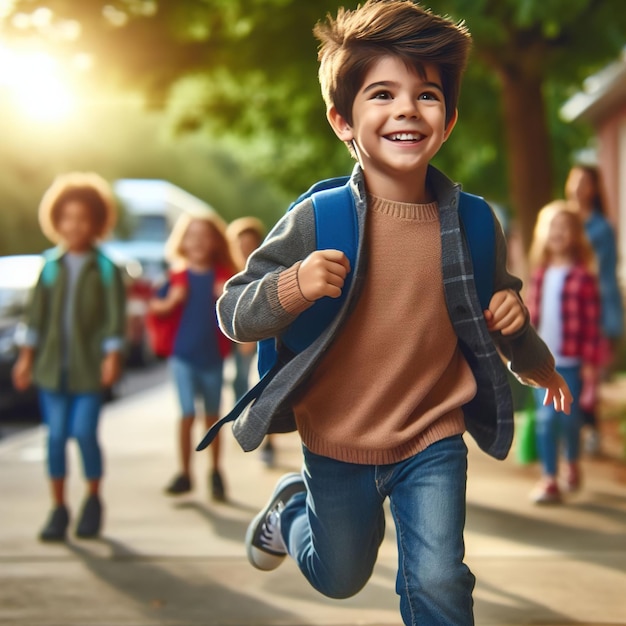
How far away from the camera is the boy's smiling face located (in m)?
3.16

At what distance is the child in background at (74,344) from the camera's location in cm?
601

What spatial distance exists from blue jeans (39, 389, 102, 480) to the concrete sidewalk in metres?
0.37

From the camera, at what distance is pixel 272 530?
4031 millimetres

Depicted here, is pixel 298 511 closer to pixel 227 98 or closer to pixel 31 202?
pixel 227 98

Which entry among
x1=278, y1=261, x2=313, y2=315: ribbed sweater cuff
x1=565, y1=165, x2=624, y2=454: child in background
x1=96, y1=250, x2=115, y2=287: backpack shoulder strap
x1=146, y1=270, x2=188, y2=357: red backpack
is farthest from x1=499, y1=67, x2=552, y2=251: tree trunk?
x1=278, y1=261, x2=313, y2=315: ribbed sweater cuff

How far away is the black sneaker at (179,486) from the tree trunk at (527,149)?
5369mm

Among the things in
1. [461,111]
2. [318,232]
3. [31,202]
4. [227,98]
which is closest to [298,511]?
[318,232]

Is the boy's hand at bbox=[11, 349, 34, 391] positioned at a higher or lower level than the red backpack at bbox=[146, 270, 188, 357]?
lower

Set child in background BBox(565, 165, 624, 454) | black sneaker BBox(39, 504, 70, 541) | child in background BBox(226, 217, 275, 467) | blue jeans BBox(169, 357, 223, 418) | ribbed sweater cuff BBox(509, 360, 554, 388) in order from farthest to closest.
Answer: child in background BBox(226, 217, 275, 467) → child in background BBox(565, 165, 624, 454) → blue jeans BBox(169, 357, 223, 418) → black sneaker BBox(39, 504, 70, 541) → ribbed sweater cuff BBox(509, 360, 554, 388)

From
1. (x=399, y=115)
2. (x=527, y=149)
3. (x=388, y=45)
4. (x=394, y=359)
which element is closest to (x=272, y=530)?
(x=394, y=359)

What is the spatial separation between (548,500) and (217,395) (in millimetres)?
2082

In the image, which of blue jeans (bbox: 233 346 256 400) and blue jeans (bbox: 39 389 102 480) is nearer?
blue jeans (bbox: 39 389 102 480)

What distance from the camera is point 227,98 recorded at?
598 inches

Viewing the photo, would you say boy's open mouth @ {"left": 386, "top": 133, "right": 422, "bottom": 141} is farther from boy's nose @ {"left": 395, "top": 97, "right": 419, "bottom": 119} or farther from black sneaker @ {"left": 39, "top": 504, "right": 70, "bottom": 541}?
black sneaker @ {"left": 39, "top": 504, "right": 70, "bottom": 541}
